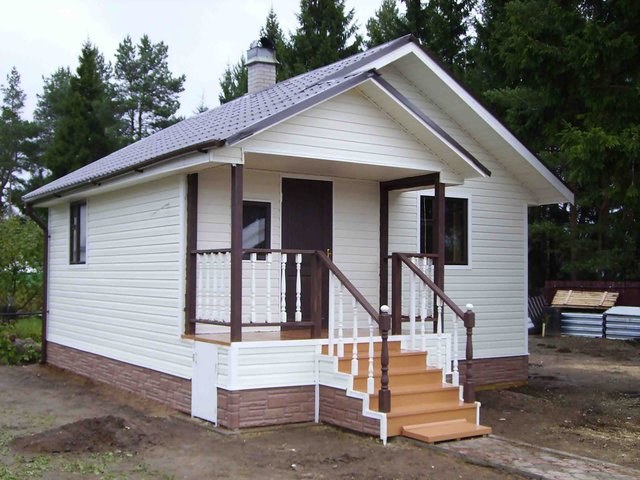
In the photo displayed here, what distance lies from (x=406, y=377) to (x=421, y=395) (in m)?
0.43

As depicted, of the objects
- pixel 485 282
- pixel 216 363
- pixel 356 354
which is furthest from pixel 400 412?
pixel 485 282

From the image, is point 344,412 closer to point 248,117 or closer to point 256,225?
point 256,225

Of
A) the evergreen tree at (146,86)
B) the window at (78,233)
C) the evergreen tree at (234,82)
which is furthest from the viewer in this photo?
the evergreen tree at (146,86)

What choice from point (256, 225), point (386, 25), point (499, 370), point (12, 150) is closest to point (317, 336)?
point (256, 225)

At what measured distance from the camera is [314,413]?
358 inches

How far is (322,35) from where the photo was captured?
32000 mm

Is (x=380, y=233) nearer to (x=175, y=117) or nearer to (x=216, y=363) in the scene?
(x=216, y=363)

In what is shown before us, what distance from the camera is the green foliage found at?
62.7ft

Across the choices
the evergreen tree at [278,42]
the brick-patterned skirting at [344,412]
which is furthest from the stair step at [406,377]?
the evergreen tree at [278,42]

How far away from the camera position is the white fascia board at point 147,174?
29.3 feet

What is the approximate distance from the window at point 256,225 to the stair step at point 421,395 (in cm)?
292

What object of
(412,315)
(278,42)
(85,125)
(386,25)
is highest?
(386,25)

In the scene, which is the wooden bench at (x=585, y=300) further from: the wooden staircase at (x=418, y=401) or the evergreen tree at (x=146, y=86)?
the evergreen tree at (x=146, y=86)

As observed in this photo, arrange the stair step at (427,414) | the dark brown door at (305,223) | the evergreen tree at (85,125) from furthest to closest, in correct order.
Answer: the evergreen tree at (85,125), the dark brown door at (305,223), the stair step at (427,414)
